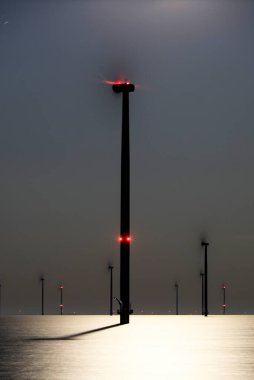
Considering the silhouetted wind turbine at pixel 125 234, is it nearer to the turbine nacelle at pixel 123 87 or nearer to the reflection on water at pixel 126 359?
the turbine nacelle at pixel 123 87

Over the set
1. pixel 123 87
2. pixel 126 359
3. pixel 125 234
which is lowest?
pixel 126 359

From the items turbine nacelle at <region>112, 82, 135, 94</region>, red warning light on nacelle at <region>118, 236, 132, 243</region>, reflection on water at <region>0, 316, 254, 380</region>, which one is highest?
turbine nacelle at <region>112, 82, 135, 94</region>

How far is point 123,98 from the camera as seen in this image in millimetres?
85688

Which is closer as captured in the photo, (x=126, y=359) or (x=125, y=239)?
(x=126, y=359)

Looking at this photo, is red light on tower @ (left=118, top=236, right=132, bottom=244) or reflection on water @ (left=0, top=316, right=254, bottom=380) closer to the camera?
reflection on water @ (left=0, top=316, right=254, bottom=380)

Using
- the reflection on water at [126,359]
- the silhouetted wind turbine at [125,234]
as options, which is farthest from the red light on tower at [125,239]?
the reflection on water at [126,359]

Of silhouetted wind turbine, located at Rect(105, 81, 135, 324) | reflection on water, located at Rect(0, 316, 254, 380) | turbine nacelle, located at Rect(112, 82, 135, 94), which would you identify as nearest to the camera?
reflection on water, located at Rect(0, 316, 254, 380)

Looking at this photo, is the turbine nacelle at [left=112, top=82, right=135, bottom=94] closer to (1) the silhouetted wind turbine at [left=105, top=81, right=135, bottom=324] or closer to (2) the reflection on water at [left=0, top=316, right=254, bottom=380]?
(1) the silhouetted wind turbine at [left=105, top=81, right=135, bottom=324]

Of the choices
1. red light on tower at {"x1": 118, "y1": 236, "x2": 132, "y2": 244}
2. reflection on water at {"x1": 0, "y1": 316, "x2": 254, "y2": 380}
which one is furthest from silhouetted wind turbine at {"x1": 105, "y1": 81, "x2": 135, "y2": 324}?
reflection on water at {"x1": 0, "y1": 316, "x2": 254, "y2": 380}

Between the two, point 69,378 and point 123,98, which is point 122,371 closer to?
point 69,378

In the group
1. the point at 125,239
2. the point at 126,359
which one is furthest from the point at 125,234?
the point at 126,359

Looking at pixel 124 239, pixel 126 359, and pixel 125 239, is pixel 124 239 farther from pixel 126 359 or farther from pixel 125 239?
pixel 126 359

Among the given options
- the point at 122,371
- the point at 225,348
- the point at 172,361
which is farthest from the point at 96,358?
the point at 225,348

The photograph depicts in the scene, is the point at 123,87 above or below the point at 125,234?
above
